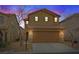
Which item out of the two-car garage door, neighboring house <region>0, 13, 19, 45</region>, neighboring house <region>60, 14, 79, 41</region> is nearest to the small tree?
neighboring house <region>0, 13, 19, 45</region>

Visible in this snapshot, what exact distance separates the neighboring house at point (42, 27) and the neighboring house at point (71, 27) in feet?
0.44

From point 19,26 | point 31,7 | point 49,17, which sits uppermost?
point 31,7

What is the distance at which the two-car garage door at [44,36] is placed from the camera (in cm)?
304

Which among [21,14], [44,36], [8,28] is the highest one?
[21,14]

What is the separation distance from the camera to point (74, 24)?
3.04 metres

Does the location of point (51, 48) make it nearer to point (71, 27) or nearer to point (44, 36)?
point (44, 36)

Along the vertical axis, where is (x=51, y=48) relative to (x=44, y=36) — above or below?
below

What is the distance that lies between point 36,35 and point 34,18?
368mm

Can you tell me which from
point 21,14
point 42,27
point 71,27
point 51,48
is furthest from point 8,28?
point 71,27

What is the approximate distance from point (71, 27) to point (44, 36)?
61cm

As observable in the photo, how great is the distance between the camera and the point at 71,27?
9.98ft

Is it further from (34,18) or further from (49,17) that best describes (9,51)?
(49,17)

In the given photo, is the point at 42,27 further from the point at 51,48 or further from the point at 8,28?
the point at 8,28
